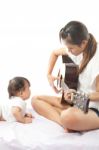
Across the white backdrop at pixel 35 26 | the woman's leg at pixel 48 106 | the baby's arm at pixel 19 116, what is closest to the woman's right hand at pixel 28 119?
the baby's arm at pixel 19 116

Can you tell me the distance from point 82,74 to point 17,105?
38cm

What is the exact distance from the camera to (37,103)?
6.33 feet

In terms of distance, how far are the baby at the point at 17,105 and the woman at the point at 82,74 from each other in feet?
0.44

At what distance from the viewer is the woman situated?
1.61 m

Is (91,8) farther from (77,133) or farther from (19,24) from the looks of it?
(77,133)

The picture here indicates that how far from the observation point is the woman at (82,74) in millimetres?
1613

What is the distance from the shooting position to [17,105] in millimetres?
1803

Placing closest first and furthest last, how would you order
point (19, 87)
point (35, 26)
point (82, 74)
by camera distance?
point (82, 74), point (19, 87), point (35, 26)

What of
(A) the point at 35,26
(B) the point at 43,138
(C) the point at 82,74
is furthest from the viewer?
(A) the point at 35,26

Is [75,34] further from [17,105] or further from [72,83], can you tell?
[17,105]

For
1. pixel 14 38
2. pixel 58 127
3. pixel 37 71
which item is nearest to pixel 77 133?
pixel 58 127

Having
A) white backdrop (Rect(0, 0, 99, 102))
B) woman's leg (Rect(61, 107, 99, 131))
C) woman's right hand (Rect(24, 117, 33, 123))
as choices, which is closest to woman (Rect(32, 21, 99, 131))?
woman's leg (Rect(61, 107, 99, 131))

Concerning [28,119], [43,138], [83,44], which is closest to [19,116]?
[28,119]

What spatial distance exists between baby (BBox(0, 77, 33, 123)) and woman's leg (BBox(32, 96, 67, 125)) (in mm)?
72
